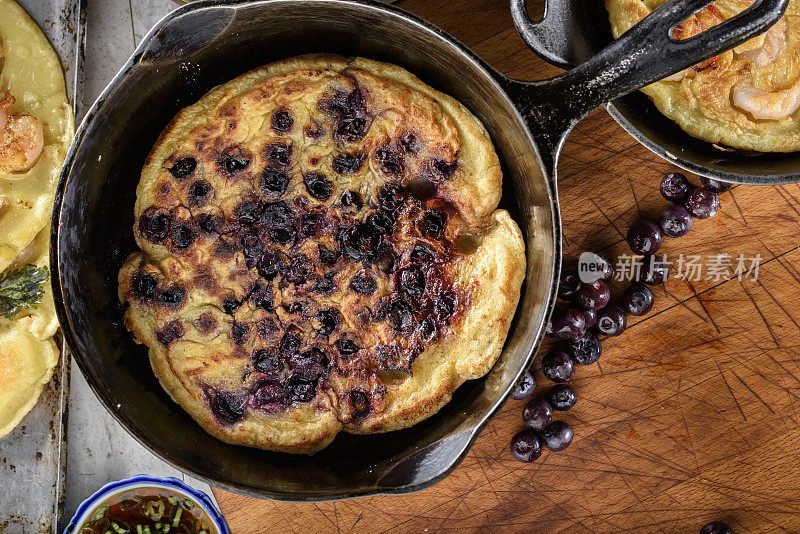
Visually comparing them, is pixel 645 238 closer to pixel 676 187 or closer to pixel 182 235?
pixel 676 187

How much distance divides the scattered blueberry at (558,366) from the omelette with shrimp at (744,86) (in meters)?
1.19

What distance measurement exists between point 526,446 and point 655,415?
689 millimetres

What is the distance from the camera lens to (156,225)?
2.38 m

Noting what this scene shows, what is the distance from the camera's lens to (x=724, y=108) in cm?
268

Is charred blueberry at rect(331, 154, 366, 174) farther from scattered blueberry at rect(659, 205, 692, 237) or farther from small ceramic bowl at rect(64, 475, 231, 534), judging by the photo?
small ceramic bowl at rect(64, 475, 231, 534)

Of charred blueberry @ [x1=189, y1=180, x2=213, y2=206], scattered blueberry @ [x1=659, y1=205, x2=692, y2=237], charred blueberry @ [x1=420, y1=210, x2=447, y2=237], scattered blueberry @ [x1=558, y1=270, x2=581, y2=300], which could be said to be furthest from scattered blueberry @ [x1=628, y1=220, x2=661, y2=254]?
charred blueberry @ [x1=189, y1=180, x2=213, y2=206]

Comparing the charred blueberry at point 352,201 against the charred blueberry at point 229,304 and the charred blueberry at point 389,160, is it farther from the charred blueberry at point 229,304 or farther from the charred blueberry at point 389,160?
the charred blueberry at point 229,304

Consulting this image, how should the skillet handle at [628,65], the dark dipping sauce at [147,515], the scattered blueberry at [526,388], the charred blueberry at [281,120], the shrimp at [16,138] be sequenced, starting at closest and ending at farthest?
the skillet handle at [628,65] → the charred blueberry at [281,120] → the shrimp at [16,138] → the scattered blueberry at [526,388] → the dark dipping sauce at [147,515]

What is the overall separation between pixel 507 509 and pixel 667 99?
2129 mm

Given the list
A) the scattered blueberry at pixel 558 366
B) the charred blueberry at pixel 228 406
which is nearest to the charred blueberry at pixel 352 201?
the charred blueberry at pixel 228 406

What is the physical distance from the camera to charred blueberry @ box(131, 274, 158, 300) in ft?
7.86

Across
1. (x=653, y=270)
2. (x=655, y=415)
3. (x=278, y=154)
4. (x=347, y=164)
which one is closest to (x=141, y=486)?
(x=278, y=154)

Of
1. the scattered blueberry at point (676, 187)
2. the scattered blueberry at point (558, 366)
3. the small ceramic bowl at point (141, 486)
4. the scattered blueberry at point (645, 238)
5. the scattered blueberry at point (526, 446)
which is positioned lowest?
the scattered blueberry at point (526, 446)

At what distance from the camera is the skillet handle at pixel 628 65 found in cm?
200
